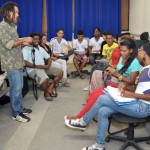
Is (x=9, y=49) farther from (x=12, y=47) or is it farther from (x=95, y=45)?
(x=95, y=45)

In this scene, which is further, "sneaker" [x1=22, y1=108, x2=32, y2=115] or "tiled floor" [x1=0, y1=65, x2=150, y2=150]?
"sneaker" [x1=22, y1=108, x2=32, y2=115]

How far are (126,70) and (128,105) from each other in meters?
0.58

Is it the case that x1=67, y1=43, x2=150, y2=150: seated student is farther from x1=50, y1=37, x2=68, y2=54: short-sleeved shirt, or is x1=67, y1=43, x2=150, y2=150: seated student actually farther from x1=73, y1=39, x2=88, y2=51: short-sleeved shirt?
x1=73, y1=39, x2=88, y2=51: short-sleeved shirt

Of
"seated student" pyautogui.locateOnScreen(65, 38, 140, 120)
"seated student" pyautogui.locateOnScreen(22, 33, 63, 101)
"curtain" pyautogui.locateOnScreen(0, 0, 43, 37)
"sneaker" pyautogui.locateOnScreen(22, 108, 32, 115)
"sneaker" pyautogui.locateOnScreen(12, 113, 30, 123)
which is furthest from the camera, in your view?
"curtain" pyautogui.locateOnScreen(0, 0, 43, 37)

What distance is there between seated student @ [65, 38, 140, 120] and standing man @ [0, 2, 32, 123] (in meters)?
0.92

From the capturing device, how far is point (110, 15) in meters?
6.74

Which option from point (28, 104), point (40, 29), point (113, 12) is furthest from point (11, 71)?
point (113, 12)

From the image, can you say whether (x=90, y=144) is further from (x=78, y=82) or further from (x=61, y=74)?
(x=78, y=82)

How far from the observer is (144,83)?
223 centimetres

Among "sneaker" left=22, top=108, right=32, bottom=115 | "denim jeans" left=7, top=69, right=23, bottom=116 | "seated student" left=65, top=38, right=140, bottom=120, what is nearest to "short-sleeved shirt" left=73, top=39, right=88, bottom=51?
"sneaker" left=22, top=108, right=32, bottom=115

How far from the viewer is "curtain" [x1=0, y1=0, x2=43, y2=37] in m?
6.59

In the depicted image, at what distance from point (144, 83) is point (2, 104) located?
2.43m

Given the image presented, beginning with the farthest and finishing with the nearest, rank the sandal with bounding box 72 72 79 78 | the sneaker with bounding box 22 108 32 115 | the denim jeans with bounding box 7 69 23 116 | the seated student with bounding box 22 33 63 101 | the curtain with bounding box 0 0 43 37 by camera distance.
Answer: the curtain with bounding box 0 0 43 37, the sandal with bounding box 72 72 79 78, the seated student with bounding box 22 33 63 101, the sneaker with bounding box 22 108 32 115, the denim jeans with bounding box 7 69 23 116

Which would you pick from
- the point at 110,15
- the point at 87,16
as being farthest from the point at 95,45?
the point at 110,15
